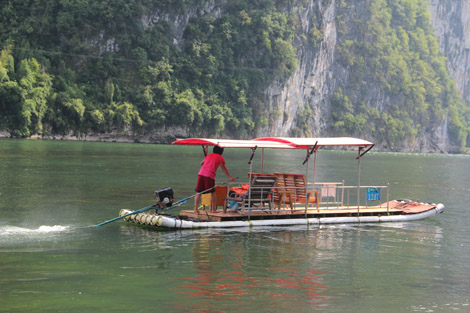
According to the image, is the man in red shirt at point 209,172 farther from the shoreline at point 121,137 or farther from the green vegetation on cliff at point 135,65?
the shoreline at point 121,137

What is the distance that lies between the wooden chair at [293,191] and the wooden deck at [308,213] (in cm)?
34

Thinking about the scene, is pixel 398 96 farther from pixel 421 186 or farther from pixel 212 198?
pixel 212 198

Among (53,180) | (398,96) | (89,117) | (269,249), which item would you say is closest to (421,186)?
(53,180)

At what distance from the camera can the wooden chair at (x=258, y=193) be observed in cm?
2067

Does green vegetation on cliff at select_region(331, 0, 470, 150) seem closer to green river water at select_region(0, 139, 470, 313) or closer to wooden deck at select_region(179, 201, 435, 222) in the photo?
wooden deck at select_region(179, 201, 435, 222)

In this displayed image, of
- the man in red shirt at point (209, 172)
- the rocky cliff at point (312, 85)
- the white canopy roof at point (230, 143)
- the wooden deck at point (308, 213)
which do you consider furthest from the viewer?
the rocky cliff at point (312, 85)

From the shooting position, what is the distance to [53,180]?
3556cm

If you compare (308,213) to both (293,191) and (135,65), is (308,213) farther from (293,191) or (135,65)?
(135,65)

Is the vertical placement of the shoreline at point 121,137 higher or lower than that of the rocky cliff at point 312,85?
lower

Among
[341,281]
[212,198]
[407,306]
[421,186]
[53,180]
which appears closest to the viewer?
A: [407,306]

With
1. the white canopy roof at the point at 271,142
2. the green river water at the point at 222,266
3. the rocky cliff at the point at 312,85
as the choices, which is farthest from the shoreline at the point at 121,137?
the white canopy roof at the point at 271,142

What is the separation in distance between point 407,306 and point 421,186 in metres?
33.3

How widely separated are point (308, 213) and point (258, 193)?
2079 mm

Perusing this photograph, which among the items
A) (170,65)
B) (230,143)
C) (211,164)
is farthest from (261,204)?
(170,65)
